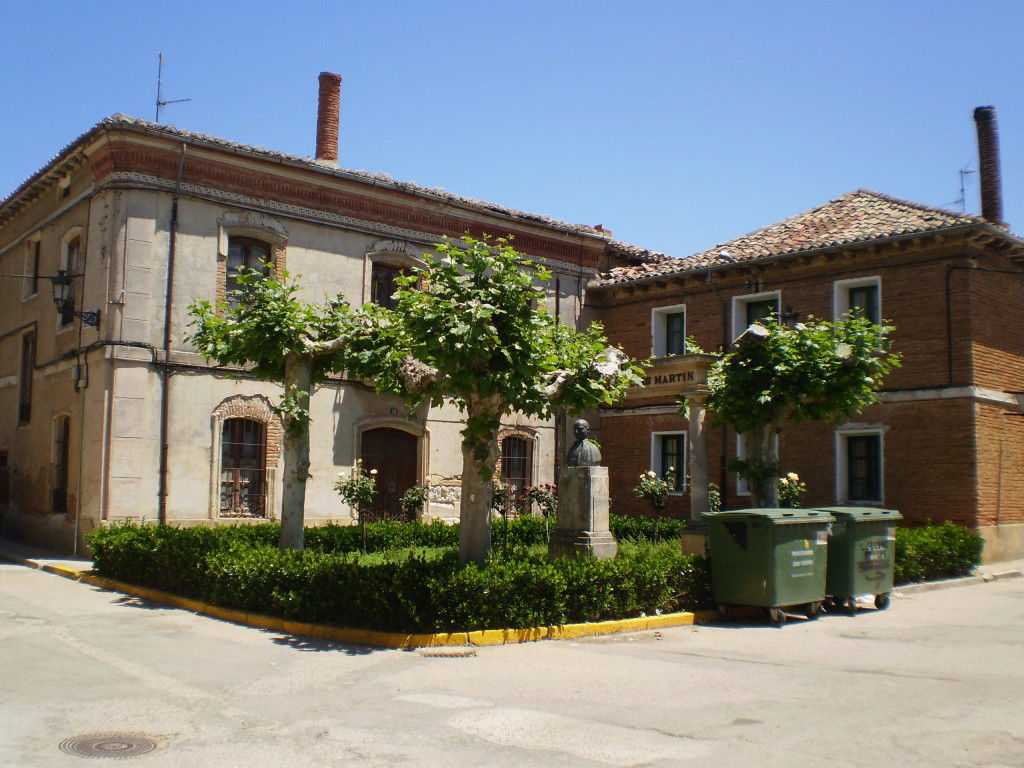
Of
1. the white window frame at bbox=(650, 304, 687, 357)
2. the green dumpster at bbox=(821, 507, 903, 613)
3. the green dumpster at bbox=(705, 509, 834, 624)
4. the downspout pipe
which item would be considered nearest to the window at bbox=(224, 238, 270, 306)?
the downspout pipe

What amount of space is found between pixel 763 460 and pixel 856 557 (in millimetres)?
1932

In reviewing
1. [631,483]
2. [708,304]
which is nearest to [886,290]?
[708,304]

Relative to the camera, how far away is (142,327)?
16.5 m

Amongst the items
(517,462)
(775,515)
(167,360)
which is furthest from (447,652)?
(517,462)

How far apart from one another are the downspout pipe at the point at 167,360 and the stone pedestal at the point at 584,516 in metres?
7.55

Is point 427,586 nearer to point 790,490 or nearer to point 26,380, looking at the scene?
point 790,490

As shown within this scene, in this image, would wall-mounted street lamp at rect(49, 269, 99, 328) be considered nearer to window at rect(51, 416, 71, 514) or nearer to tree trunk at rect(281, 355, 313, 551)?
window at rect(51, 416, 71, 514)

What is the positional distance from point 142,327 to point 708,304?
479 inches

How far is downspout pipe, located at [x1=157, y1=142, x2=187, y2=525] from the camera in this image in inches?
651

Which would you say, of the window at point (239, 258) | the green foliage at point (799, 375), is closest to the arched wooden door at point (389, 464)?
the window at point (239, 258)

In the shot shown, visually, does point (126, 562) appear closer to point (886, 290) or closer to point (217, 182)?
point (217, 182)

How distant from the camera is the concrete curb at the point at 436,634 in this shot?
940 cm

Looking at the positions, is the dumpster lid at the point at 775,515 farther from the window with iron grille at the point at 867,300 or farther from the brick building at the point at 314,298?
the window with iron grille at the point at 867,300

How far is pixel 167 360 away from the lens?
1675cm
